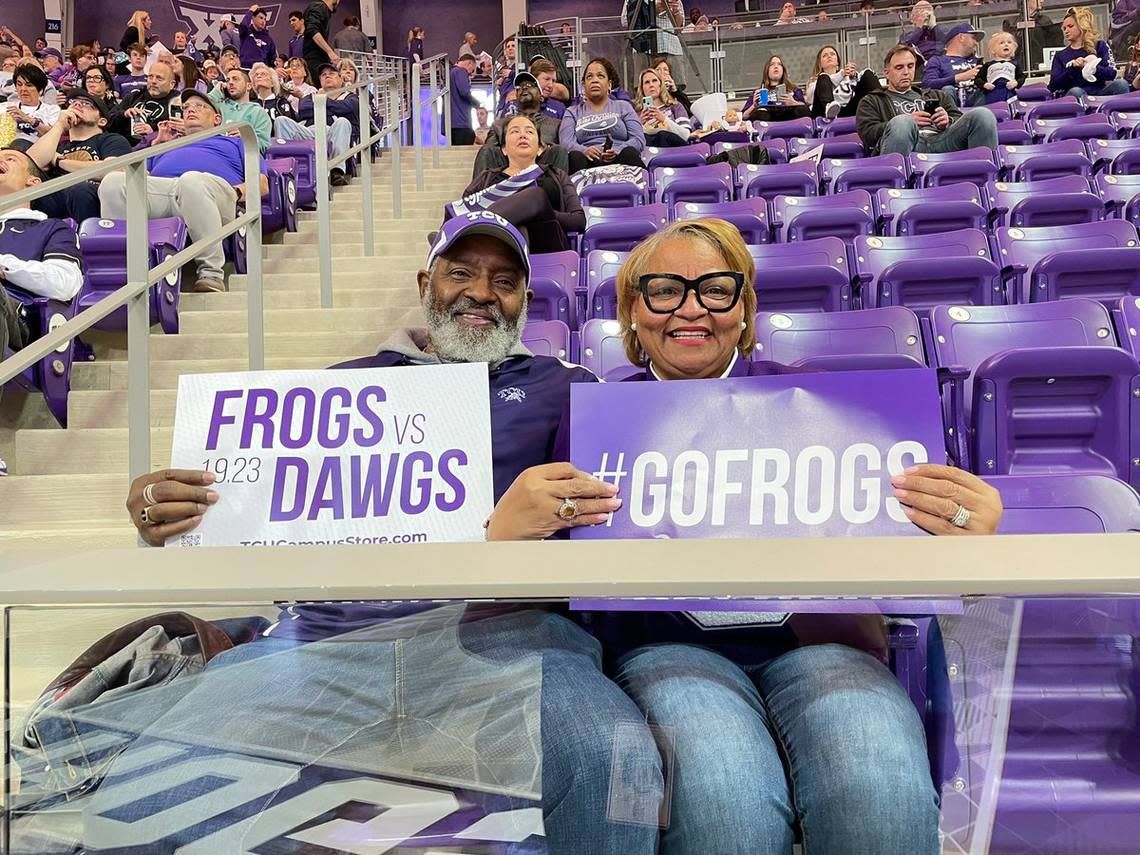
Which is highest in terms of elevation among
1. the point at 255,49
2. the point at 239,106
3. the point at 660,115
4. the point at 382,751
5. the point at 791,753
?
the point at 255,49

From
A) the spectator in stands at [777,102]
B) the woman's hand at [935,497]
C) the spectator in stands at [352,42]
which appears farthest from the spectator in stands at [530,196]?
the spectator in stands at [352,42]

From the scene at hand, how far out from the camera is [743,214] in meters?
4.61

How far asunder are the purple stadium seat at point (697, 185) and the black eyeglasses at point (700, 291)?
13.3 ft

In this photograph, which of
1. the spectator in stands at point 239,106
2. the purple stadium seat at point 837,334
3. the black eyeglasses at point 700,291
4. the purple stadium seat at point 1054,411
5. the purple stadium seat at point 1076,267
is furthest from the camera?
the spectator in stands at point 239,106

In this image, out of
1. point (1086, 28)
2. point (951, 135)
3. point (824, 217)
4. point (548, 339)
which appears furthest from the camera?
point (1086, 28)

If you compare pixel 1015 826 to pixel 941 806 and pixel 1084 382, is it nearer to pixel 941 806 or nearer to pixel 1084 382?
pixel 941 806

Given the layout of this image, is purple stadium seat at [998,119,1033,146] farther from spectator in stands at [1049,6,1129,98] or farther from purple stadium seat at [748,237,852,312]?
purple stadium seat at [748,237,852,312]

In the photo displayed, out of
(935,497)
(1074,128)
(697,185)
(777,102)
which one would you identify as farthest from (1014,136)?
(935,497)

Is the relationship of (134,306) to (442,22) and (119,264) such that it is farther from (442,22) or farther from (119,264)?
(442,22)

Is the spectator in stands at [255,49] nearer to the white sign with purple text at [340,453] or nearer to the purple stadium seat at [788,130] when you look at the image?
the purple stadium seat at [788,130]

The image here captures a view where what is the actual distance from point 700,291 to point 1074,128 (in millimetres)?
6147

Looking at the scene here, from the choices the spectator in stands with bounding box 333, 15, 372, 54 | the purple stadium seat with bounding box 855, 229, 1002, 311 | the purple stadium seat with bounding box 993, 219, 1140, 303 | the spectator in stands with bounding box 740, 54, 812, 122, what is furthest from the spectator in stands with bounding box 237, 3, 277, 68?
the purple stadium seat with bounding box 993, 219, 1140, 303

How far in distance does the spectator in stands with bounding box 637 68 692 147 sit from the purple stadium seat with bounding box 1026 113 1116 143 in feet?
8.11

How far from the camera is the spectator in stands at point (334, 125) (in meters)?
7.04
